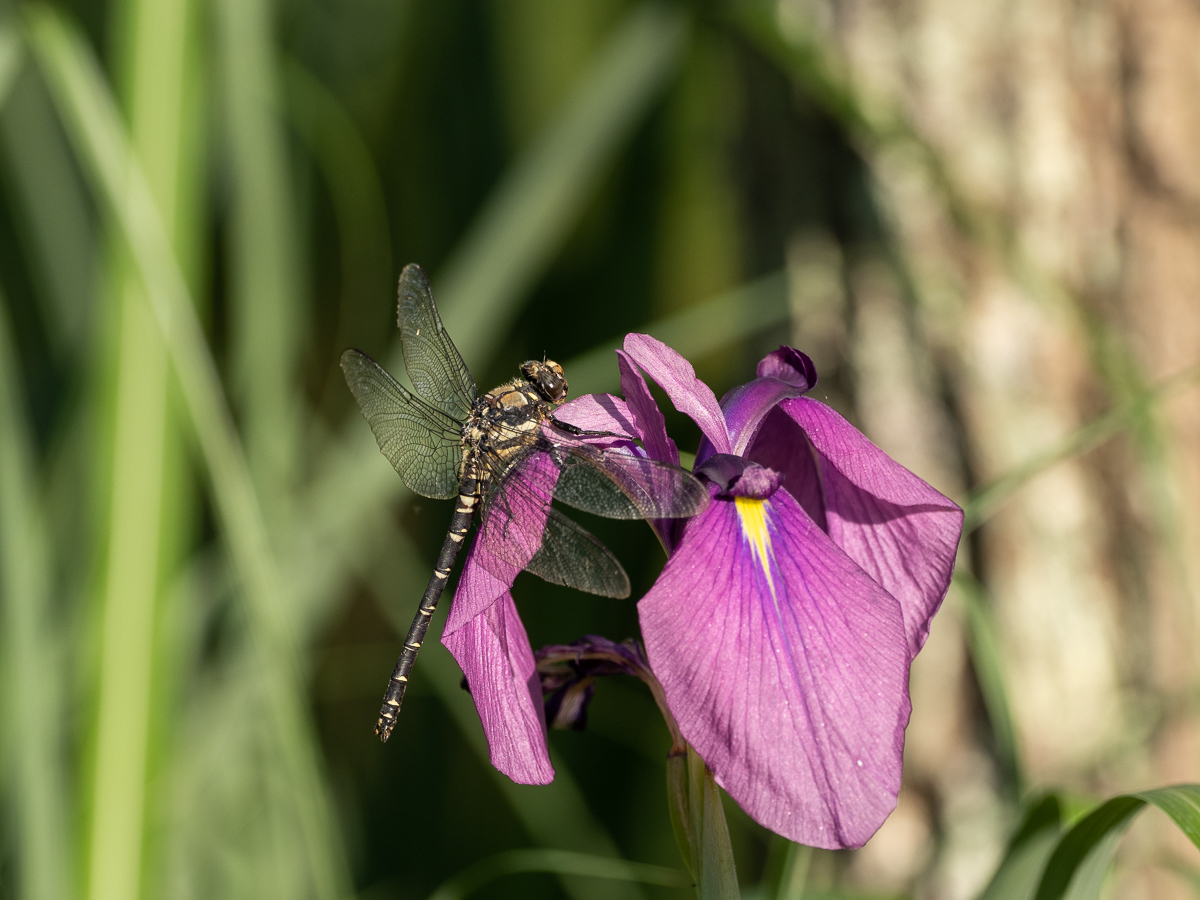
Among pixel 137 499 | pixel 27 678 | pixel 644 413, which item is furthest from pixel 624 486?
pixel 27 678

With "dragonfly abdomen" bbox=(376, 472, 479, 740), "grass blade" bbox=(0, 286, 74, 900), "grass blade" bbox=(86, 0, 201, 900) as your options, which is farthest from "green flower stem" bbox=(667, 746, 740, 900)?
"grass blade" bbox=(0, 286, 74, 900)

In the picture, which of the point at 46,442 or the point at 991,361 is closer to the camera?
the point at 991,361

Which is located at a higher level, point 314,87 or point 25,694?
point 314,87

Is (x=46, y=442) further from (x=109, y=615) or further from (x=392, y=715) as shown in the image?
(x=392, y=715)

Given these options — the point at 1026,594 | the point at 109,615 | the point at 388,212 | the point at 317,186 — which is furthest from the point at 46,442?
the point at 1026,594

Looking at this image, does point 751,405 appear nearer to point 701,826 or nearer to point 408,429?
point 701,826

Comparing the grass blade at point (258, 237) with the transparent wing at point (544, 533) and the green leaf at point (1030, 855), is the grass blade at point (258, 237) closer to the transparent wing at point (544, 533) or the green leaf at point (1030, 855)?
the transparent wing at point (544, 533)

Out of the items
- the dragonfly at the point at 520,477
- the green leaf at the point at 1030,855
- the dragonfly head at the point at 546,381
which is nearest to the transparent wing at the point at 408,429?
the dragonfly at the point at 520,477

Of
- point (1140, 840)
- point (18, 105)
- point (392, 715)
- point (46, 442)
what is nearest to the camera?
point (392, 715)
